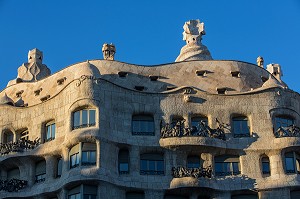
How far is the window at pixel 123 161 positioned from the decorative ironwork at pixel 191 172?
9.95 ft

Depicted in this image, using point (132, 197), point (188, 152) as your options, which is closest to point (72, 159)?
point (132, 197)

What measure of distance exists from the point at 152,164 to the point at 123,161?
1928 millimetres

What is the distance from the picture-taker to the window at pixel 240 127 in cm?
4980

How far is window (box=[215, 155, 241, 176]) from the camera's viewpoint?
48594 millimetres

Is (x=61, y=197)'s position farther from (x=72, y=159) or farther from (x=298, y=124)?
(x=298, y=124)

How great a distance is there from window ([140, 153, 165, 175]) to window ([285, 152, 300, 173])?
8.16m

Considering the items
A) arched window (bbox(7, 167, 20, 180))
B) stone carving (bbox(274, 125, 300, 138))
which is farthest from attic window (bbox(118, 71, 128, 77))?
stone carving (bbox(274, 125, 300, 138))

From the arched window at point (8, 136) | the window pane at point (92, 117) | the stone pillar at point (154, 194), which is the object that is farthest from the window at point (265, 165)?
the arched window at point (8, 136)

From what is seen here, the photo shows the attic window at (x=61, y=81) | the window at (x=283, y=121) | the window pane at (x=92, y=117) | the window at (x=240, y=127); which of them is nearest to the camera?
the window pane at (x=92, y=117)

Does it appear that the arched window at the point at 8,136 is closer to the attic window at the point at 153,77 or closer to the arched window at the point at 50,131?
the arched window at the point at 50,131

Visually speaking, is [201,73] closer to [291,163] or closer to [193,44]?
[193,44]

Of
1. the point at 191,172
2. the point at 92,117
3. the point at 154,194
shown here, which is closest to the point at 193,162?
the point at 191,172

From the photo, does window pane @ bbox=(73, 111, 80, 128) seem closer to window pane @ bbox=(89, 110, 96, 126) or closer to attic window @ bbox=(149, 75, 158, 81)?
window pane @ bbox=(89, 110, 96, 126)

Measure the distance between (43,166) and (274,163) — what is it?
15304mm
